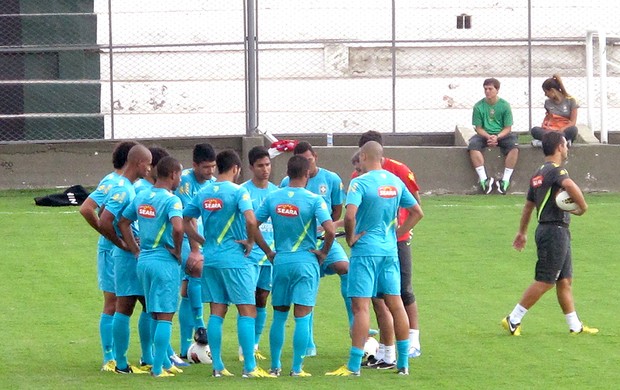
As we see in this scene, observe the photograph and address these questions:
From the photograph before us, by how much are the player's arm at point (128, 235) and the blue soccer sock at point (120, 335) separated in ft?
1.71

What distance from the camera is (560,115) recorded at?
2048cm

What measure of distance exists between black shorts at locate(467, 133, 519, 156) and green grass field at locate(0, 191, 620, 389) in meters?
0.93

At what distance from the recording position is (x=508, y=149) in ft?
67.2

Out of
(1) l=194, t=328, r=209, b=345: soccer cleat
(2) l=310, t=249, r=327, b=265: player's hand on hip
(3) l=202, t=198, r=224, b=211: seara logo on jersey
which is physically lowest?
(1) l=194, t=328, r=209, b=345: soccer cleat

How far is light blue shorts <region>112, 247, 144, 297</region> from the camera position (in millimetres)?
10227

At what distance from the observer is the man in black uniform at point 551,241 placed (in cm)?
1182

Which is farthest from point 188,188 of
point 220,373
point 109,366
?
point 220,373

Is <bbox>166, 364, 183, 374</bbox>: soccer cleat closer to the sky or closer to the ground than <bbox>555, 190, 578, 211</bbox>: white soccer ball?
closer to the ground

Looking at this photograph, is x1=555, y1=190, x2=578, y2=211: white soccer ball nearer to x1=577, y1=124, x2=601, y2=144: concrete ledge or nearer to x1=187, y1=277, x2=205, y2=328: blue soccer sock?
x1=187, y1=277, x2=205, y2=328: blue soccer sock

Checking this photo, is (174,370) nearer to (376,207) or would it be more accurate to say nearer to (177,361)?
(177,361)

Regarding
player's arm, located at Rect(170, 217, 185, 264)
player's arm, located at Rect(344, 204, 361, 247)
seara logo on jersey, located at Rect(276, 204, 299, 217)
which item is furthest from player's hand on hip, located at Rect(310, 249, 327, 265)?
player's arm, located at Rect(170, 217, 185, 264)

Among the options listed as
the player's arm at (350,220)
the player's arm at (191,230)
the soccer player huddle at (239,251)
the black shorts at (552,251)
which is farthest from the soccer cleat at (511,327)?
the player's arm at (191,230)

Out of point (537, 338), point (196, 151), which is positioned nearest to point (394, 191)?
point (196, 151)

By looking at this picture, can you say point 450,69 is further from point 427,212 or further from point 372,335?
point 372,335
